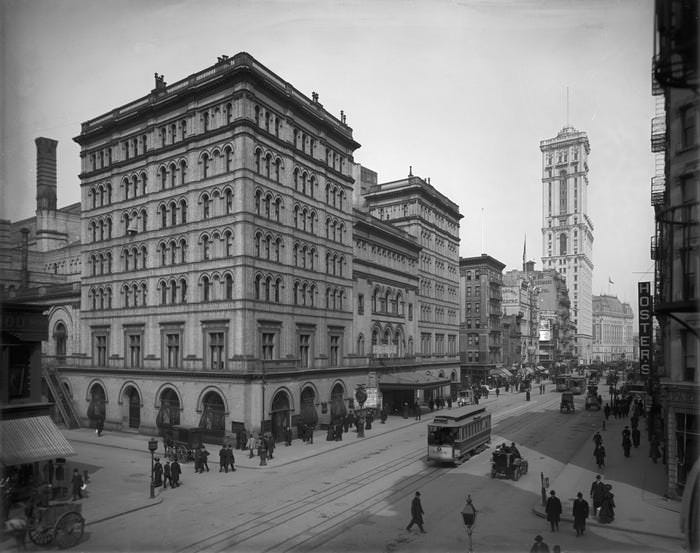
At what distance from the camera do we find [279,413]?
38.2 meters

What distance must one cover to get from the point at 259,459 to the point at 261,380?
544 centimetres

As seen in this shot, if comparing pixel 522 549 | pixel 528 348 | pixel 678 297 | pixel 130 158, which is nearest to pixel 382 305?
pixel 130 158

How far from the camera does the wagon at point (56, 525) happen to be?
59.8 ft

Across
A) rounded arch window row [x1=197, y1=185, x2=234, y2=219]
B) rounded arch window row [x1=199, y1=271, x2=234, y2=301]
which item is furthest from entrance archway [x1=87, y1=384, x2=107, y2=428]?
rounded arch window row [x1=197, y1=185, x2=234, y2=219]

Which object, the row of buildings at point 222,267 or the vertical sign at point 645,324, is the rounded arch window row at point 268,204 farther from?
the vertical sign at point 645,324

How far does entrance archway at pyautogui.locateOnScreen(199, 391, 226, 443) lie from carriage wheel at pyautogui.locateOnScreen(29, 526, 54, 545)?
18141 millimetres

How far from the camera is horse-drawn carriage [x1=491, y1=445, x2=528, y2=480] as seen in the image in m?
27.9

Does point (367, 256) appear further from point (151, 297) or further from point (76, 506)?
point (76, 506)

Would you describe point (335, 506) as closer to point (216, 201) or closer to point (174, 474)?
point (174, 474)

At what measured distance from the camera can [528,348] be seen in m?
120

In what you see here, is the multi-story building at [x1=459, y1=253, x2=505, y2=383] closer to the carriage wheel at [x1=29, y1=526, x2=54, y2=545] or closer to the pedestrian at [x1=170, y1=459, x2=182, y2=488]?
the pedestrian at [x1=170, y1=459, x2=182, y2=488]

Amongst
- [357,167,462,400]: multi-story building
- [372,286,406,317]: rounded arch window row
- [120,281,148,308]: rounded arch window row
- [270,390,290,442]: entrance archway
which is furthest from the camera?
[357,167,462,400]: multi-story building

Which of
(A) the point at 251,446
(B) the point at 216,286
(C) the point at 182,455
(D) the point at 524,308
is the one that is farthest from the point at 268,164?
(D) the point at 524,308

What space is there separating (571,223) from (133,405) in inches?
2641
